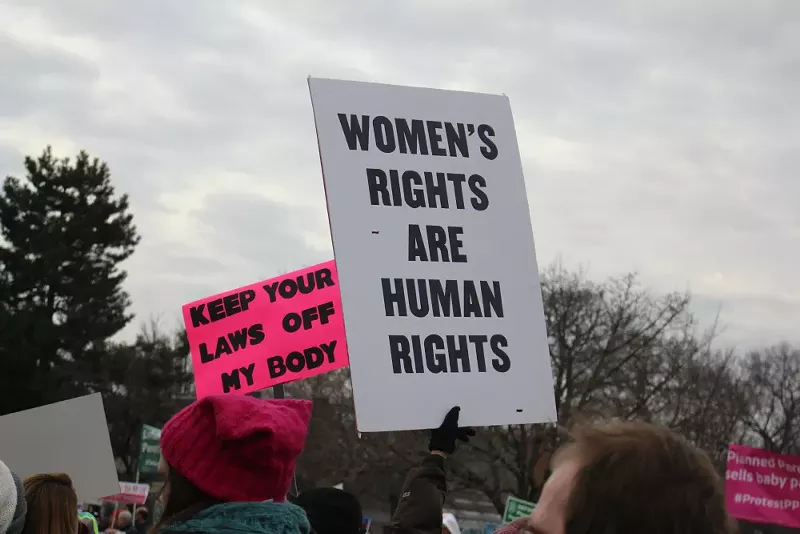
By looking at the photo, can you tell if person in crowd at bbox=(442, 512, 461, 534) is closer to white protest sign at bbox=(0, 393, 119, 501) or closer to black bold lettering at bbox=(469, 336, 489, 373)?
white protest sign at bbox=(0, 393, 119, 501)

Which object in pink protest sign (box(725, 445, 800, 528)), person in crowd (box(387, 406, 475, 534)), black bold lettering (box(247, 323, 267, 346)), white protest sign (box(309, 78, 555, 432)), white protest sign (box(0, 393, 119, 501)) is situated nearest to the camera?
person in crowd (box(387, 406, 475, 534))

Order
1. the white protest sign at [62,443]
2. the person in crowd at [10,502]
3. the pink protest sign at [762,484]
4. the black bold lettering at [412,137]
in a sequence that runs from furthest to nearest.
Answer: the pink protest sign at [762,484]
the white protest sign at [62,443]
the black bold lettering at [412,137]
the person in crowd at [10,502]

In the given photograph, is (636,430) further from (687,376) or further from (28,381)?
(28,381)

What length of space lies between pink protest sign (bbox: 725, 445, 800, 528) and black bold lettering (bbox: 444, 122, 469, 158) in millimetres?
10929

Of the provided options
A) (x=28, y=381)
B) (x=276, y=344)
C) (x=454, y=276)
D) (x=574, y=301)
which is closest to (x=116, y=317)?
(x=28, y=381)

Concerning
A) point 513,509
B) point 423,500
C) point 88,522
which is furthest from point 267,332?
point 513,509

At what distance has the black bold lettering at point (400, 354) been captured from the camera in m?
3.34

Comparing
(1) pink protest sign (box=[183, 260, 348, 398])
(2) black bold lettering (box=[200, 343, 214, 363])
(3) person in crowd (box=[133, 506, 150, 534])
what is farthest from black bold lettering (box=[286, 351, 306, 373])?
(3) person in crowd (box=[133, 506, 150, 534])

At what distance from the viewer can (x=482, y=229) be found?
145 inches

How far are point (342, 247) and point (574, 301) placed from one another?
2552 cm

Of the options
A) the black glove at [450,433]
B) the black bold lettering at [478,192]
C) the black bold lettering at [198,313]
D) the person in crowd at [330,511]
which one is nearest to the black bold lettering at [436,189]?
the black bold lettering at [478,192]

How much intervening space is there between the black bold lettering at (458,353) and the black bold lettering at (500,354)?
119 millimetres

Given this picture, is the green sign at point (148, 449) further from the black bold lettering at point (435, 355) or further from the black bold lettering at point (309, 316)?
the black bold lettering at point (435, 355)

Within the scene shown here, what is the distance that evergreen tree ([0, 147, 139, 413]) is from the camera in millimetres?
40656
